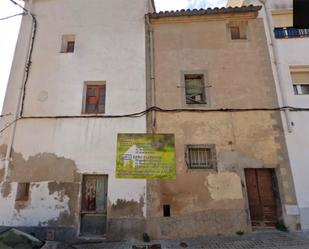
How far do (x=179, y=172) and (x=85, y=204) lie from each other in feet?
9.95

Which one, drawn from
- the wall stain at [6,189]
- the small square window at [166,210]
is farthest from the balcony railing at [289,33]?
the wall stain at [6,189]

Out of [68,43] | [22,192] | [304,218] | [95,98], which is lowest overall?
[304,218]

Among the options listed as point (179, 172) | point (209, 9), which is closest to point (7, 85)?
point (179, 172)

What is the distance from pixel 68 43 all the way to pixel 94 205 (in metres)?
6.07

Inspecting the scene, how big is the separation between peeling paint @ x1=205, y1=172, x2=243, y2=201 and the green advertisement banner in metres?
1.16

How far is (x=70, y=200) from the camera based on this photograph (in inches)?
267

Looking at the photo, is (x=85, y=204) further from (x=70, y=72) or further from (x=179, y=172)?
(x=70, y=72)

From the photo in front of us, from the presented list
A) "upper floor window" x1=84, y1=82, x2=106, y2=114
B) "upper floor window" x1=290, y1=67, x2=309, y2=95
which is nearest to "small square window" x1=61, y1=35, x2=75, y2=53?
"upper floor window" x1=84, y1=82, x2=106, y2=114

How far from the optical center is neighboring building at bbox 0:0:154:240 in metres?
6.69

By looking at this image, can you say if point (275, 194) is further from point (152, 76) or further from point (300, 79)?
point (152, 76)

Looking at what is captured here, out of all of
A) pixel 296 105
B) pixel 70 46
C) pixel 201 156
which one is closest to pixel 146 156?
pixel 201 156

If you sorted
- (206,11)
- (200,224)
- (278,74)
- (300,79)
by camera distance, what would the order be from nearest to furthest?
1. (200,224)
2. (278,74)
3. (300,79)
4. (206,11)

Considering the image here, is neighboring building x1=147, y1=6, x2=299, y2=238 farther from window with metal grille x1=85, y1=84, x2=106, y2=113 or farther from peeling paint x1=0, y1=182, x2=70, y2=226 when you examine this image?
peeling paint x1=0, y1=182, x2=70, y2=226

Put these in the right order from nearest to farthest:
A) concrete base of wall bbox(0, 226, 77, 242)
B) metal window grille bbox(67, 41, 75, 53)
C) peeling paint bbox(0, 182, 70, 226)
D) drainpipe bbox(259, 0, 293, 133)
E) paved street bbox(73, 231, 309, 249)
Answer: paved street bbox(73, 231, 309, 249), concrete base of wall bbox(0, 226, 77, 242), peeling paint bbox(0, 182, 70, 226), drainpipe bbox(259, 0, 293, 133), metal window grille bbox(67, 41, 75, 53)
